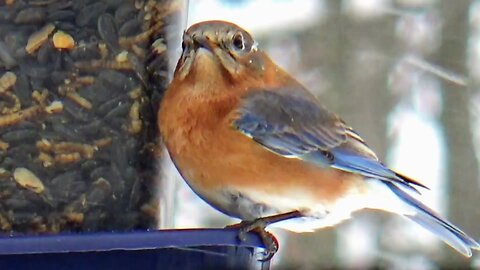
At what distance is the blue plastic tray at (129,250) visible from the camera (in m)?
3.41

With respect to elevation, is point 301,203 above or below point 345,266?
above

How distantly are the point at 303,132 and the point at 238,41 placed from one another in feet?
1.50

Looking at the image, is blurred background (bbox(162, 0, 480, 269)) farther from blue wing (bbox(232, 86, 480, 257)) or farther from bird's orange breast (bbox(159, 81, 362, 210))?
bird's orange breast (bbox(159, 81, 362, 210))

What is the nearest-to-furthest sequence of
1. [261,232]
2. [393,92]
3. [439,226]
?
1. [261,232]
2. [439,226]
3. [393,92]

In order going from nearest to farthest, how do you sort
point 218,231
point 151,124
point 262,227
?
point 218,231 → point 262,227 → point 151,124

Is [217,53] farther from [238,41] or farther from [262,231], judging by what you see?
[262,231]

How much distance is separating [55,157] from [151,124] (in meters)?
0.43

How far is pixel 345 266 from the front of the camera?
10078mm

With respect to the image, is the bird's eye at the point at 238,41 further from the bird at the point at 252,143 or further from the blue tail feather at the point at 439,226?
the blue tail feather at the point at 439,226

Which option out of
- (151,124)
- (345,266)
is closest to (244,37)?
(151,124)

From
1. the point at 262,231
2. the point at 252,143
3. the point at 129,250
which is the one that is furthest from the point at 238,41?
the point at 129,250

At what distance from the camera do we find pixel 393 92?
34.0 feet

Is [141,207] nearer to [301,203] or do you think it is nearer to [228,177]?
[228,177]

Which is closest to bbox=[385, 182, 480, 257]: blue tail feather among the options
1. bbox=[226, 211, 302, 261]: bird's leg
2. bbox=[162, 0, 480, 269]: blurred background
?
bbox=[226, 211, 302, 261]: bird's leg
